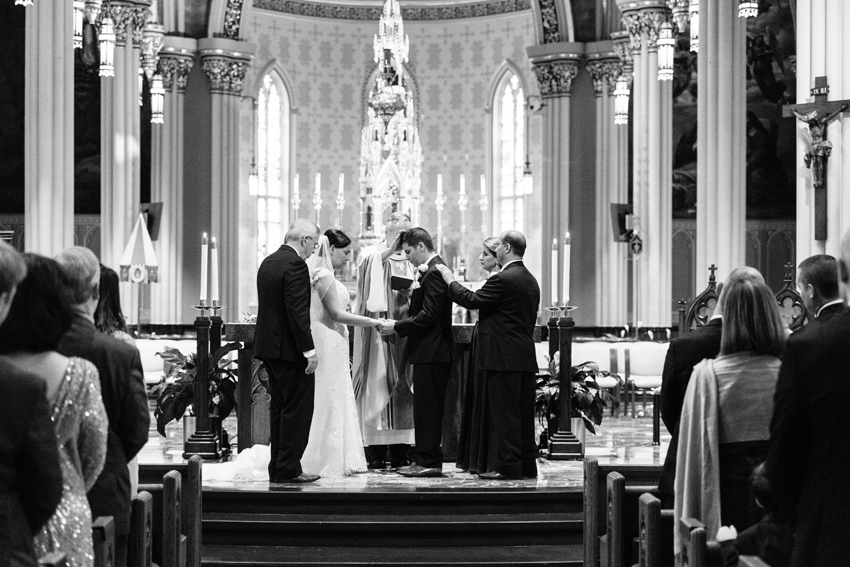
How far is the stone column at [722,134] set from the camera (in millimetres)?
13688

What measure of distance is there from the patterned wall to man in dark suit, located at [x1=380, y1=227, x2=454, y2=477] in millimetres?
17254

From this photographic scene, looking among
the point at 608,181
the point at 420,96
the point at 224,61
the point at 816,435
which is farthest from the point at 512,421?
the point at 420,96

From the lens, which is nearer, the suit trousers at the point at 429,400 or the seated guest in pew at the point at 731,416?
the seated guest in pew at the point at 731,416

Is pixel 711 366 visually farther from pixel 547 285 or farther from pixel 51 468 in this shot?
pixel 547 285

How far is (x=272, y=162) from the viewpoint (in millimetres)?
26234

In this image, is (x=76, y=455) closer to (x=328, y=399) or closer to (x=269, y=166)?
(x=328, y=399)

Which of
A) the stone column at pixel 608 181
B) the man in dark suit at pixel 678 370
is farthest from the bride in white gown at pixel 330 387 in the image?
the stone column at pixel 608 181

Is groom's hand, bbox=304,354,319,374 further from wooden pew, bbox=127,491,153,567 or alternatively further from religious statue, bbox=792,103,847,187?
religious statue, bbox=792,103,847,187

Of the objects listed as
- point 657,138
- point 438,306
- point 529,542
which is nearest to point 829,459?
point 529,542

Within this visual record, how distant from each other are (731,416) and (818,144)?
18.4ft

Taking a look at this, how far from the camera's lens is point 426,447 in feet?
29.5

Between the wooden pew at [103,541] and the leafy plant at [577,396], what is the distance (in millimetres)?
6139

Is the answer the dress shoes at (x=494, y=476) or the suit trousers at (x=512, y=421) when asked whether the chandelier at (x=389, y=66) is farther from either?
the dress shoes at (x=494, y=476)

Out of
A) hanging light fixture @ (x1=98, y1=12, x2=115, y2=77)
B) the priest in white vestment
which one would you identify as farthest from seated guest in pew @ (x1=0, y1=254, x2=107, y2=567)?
hanging light fixture @ (x1=98, y1=12, x2=115, y2=77)
